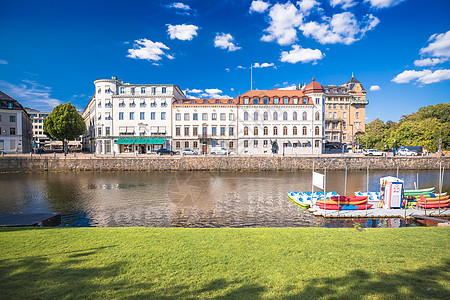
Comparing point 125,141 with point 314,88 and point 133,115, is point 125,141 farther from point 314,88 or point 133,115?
point 314,88

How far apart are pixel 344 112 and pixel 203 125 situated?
52316 mm

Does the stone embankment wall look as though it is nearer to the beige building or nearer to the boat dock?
the boat dock

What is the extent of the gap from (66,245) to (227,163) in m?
35.7

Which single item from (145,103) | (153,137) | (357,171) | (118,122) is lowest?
(357,171)

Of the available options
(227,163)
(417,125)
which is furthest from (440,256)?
(417,125)

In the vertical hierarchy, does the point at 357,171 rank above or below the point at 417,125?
below

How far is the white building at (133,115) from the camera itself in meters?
54.7

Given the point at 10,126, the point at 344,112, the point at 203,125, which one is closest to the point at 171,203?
the point at 203,125

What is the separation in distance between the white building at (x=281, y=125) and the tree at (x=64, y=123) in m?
41.6

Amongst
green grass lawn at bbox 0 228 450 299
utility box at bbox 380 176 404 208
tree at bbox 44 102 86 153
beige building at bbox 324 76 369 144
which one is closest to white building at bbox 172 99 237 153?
tree at bbox 44 102 86 153

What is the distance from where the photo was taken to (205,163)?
140 feet

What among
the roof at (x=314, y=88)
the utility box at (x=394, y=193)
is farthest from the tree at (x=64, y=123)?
the utility box at (x=394, y=193)

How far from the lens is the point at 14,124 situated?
54.7m

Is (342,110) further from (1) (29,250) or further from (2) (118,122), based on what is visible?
(1) (29,250)
